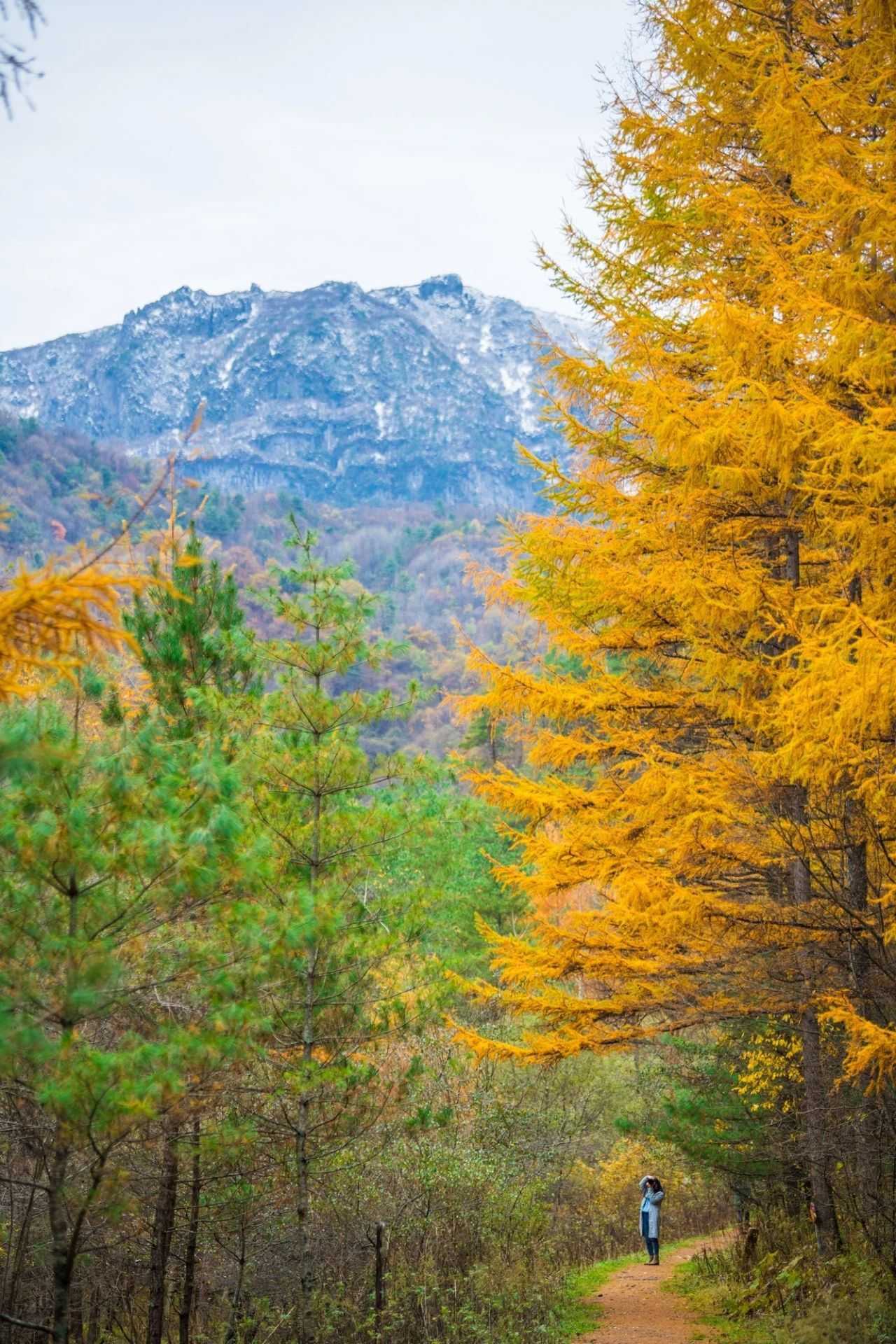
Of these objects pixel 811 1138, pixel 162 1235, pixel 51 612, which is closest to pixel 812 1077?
pixel 811 1138

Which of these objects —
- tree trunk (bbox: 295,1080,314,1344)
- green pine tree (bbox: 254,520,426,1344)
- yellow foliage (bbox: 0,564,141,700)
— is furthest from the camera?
green pine tree (bbox: 254,520,426,1344)

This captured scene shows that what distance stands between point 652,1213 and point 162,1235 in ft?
25.9

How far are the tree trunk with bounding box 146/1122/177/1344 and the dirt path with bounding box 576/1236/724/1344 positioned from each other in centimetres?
369

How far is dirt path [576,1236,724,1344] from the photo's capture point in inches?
343

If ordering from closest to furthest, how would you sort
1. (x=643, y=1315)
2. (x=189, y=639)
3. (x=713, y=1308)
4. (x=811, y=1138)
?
(x=811, y=1138), (x=713, y=1308), (x=189, y=639), (x=643, y=1315)

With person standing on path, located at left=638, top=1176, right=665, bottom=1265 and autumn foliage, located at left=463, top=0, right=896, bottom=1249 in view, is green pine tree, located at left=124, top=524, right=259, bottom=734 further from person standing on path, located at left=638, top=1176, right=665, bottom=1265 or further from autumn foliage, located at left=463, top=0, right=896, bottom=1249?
person standing on path, located at left=638, top=1176, right=665, bottom=1265

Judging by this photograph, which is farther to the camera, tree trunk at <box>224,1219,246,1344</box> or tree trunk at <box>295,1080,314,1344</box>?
tree trunk at <box>224,1219,246,1344</box>

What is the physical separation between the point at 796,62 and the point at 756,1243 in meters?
10.1

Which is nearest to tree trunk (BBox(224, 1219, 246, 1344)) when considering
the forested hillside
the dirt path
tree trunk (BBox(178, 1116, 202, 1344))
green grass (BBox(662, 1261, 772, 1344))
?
the forested hillside

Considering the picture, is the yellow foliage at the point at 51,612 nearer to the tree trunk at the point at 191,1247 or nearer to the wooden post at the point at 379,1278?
the tree trunk at the point at 191,1247

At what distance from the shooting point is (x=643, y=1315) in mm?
9805

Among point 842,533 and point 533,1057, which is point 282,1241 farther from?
point 842,533

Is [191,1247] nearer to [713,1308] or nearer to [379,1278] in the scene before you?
[379,1278]

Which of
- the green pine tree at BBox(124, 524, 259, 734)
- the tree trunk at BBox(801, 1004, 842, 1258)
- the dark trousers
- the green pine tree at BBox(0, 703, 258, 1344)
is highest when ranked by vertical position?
the green pine tree at BBox(124, 524, 259, 734)
